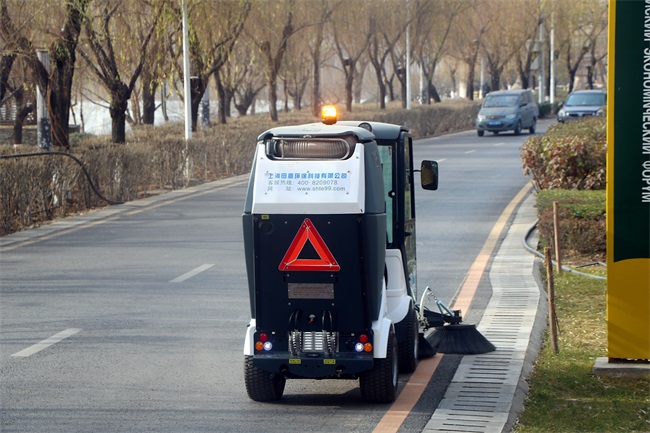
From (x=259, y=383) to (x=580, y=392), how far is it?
2.31m

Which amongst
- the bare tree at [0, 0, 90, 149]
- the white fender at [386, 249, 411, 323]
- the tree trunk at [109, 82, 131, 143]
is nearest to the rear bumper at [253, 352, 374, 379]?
the white fender at [386, 249, 411, 323]

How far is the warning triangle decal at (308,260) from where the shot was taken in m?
7.01

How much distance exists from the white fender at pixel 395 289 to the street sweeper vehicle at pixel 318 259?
0.53m

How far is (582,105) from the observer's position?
44.5 metres

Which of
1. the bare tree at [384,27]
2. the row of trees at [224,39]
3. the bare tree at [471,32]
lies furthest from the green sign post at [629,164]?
the bare tree at [471,32]

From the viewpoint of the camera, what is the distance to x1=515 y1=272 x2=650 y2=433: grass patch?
6.91 m

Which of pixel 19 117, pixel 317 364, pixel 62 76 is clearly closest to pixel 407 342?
pixel 317 364

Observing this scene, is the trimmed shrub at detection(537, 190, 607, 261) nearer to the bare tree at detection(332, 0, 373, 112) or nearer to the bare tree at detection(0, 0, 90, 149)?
the bare tree at detection(0, 0, 90, 149)

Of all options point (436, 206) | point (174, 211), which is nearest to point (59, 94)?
point (174, 211)

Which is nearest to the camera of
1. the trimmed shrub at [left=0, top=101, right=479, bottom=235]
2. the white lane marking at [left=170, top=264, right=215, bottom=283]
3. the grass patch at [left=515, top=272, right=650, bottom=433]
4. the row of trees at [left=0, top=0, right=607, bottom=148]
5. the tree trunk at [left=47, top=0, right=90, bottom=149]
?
the grass patch at [left=515, top=272, right=650, bottom=433]

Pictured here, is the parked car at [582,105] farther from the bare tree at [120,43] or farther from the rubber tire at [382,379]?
the rubber tire at [382,379]

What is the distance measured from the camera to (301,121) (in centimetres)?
3834

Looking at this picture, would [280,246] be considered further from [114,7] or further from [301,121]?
[301,121]

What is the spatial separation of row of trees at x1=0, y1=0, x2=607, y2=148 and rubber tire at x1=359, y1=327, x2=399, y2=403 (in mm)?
16074
